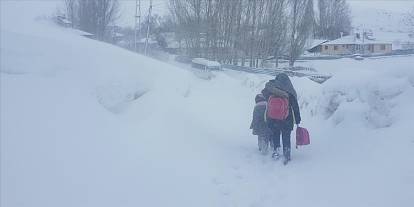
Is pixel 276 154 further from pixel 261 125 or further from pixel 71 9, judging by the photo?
pixel 71 9

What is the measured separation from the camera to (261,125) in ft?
31.2

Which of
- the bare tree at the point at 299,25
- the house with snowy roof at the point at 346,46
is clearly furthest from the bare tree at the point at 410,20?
the bare tree at the point at 299,25

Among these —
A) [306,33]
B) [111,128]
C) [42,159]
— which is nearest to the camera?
[42,159]

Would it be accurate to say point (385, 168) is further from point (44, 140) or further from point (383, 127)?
point (44, 140)

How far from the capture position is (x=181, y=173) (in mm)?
7820

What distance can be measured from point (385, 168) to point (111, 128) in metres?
4.35

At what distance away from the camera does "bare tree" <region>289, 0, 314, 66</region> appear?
Result: 47.7m

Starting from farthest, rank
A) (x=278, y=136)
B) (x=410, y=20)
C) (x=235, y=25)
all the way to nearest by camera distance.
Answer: (x=235, y=25) < (x=410, y=20) < (x=278, y=136)

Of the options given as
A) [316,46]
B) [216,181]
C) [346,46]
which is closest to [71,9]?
[316,46]

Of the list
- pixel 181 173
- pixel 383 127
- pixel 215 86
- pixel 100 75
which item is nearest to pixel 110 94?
pixel 100 75

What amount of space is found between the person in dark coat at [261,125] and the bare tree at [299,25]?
3871cm

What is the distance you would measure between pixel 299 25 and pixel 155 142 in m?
41.5

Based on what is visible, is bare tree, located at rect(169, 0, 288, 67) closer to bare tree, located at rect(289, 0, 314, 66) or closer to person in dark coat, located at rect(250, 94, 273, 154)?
bare tree, located at rect(289, 0, 314, 66)

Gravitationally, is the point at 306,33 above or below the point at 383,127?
above
